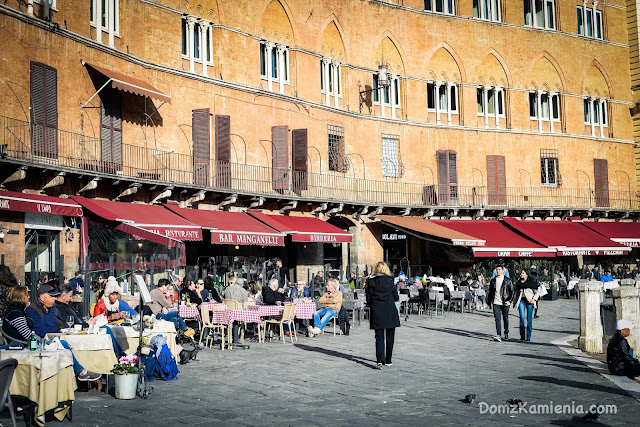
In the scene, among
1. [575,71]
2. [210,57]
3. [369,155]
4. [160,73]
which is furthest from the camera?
[575,71]

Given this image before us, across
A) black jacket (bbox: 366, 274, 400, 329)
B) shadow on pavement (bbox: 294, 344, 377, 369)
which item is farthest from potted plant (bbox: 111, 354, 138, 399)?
shadow on pavement (bbox: 294, 344, 377, 369)

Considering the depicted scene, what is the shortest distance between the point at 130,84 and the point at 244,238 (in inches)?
240

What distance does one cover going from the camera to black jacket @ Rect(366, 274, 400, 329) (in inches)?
476

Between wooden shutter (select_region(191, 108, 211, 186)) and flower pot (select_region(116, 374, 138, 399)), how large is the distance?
1639 cm

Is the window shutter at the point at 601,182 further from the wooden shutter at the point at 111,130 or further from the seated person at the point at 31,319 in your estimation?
the seated person at the point at 31,319

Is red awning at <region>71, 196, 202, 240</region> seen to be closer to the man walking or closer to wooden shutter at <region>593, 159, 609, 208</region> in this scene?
the man walking

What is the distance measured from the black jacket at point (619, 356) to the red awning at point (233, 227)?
1494 cm

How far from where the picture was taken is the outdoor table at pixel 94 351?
10.3 meters

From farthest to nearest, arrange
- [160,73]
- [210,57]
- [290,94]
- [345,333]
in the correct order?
[290,94] → [210,57] → [160,73] → [345,333]

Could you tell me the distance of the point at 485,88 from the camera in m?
37.0

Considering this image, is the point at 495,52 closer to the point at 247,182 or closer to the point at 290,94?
the point at 290,94

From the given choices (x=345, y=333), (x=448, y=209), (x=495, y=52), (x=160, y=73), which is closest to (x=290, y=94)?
(x=160, y=73)

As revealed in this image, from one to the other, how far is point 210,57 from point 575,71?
2092 cm

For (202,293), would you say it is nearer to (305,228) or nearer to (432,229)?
(305,228)
